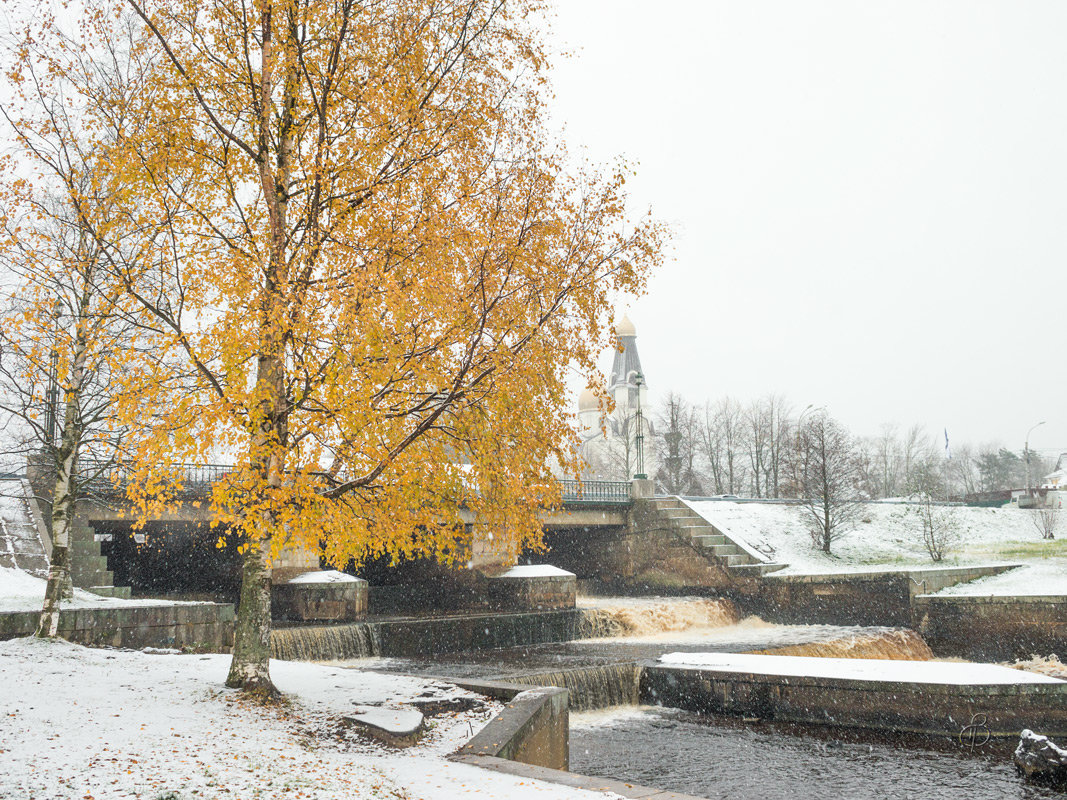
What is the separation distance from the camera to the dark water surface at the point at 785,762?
381 inches

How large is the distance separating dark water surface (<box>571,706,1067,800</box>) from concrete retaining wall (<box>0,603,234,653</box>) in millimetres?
6071

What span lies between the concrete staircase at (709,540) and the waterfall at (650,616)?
131 cm

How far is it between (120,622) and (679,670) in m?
8.95

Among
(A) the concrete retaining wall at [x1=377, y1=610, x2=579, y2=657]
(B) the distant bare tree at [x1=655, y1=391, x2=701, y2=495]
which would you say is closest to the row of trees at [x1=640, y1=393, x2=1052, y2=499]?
(B) the distant bare tree at [x1=655, y1=391, x2=701, y2=495]

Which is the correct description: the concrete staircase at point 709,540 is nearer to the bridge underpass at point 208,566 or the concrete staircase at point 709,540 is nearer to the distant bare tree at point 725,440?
the bridge underpass at point 208,566

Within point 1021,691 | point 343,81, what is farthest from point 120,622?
point 1021,691

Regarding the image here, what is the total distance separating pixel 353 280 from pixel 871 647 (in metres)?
15.8

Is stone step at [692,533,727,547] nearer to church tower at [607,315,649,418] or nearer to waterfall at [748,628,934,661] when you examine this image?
waterfall at [748,628,934,661]

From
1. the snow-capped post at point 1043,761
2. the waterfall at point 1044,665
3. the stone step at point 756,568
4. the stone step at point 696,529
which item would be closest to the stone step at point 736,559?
the stone step at point 756,568

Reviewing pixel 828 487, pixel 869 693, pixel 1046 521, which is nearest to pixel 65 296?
pixel 869 693

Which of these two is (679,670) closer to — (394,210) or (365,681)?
(365,681)

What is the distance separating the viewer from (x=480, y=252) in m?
8.90

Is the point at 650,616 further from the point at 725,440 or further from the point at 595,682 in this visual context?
the point at 725,440

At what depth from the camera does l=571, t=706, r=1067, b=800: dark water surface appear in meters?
9.68
